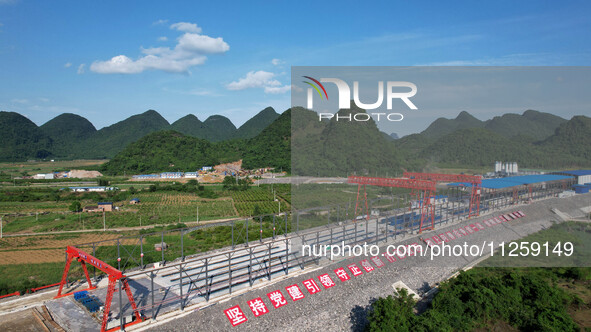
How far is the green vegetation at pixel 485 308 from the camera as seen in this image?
838cm

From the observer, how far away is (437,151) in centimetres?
3278

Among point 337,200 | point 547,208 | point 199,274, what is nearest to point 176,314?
point 199,274

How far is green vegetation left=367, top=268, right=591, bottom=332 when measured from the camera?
27.5 feet

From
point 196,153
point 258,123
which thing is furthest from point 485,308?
point 258,123

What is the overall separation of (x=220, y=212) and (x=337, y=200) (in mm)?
8800

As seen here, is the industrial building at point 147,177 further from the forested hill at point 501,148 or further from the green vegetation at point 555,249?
the green vegetation at point 555,249

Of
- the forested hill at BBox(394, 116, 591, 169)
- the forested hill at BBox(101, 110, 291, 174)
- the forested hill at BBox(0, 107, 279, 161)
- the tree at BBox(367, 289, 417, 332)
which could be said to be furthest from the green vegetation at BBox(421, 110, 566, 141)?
the forested hill at BBox(0, 107, 279, 161)

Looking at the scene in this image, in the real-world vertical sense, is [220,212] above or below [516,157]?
below

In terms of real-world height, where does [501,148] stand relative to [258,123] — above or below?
below

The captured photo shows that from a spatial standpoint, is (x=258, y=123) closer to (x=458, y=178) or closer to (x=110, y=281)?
(x=458, y=178)

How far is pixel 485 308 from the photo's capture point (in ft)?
31.9

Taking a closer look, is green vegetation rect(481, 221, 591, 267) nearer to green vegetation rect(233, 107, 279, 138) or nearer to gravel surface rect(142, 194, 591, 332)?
gravel surface rect(142, 194, 591, 332)

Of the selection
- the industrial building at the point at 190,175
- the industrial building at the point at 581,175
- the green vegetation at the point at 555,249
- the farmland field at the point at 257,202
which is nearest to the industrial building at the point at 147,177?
the industrial building at the point at 190,175

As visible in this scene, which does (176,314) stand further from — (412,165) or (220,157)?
(220,157)
